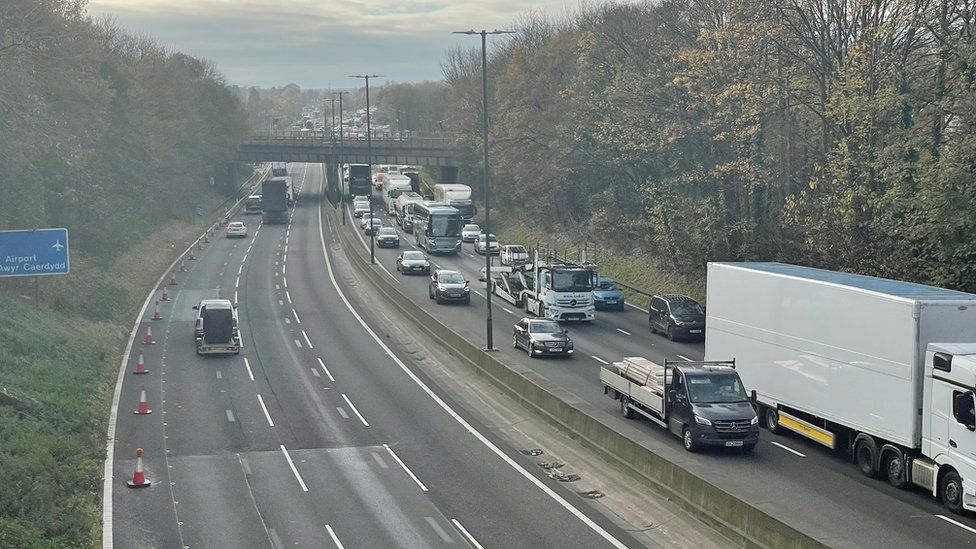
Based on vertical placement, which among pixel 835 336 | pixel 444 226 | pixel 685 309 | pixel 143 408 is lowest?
pixel 143 408

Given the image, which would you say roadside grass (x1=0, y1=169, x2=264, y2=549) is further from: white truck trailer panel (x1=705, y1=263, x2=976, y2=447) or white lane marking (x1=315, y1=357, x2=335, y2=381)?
white truck trailer panel (x1=705, y1=263, x2=976, y2=447)

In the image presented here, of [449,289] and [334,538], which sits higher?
[449,289]

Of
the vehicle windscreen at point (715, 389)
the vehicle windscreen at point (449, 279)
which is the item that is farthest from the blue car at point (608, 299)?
the vehicle windscreen at point (715, 389)

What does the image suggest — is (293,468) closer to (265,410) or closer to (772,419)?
(265,410)

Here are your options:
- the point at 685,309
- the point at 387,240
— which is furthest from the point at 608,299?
the point at 387,240

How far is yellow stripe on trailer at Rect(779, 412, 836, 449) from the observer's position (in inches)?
980

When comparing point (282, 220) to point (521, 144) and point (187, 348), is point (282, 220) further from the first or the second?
point (187, 348)

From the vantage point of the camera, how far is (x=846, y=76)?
39125mm

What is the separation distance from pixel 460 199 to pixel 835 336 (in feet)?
243

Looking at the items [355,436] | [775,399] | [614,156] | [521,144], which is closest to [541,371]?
[355,436]

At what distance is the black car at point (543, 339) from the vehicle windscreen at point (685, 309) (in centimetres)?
541

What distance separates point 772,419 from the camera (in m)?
27.6

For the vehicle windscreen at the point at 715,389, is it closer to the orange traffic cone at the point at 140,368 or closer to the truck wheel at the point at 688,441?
the truck wheel at the point at 688,441

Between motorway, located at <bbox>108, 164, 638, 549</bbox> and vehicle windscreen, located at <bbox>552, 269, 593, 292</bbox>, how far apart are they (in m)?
7.46
